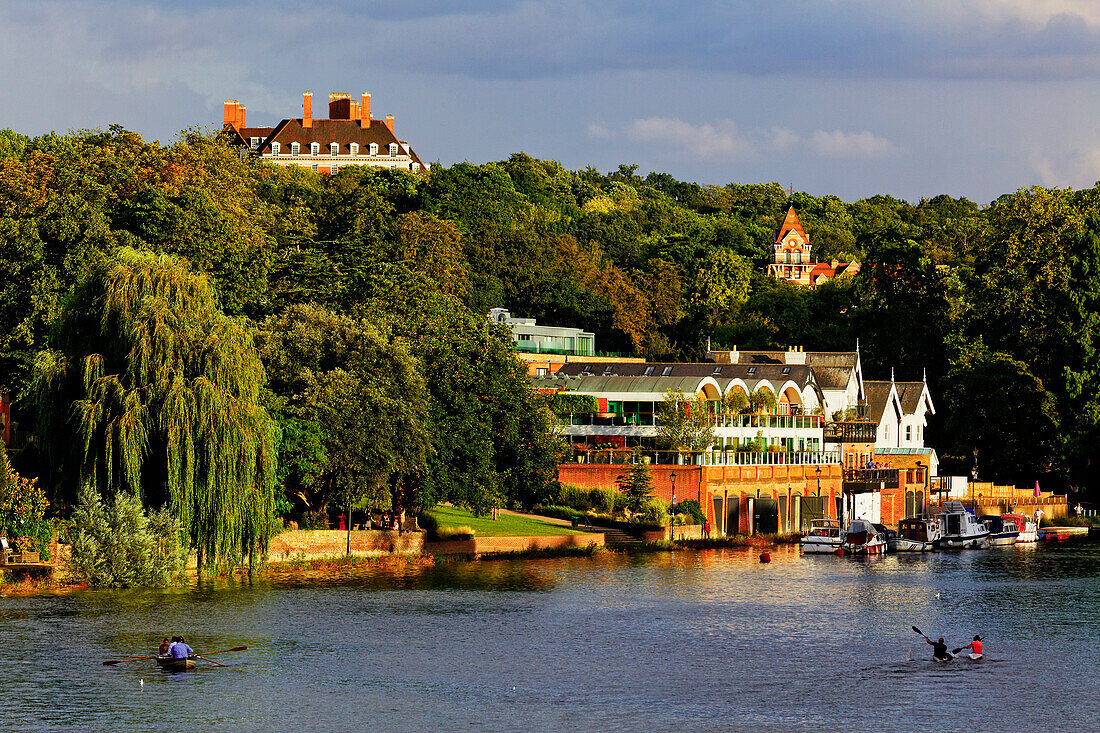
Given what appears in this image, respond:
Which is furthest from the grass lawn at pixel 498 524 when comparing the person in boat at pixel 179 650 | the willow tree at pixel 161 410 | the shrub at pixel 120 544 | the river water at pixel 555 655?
the person in boat at pixel 179 650

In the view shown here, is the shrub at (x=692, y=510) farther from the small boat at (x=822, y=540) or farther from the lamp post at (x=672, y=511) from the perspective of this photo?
the small boat at (x=822, y=540)

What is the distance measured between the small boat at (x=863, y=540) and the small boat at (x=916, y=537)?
1.09m

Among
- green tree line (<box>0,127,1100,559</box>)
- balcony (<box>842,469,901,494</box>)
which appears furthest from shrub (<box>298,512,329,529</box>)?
balcony (<box>842,469,901,494</box>)

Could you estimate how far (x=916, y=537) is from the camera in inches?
4131

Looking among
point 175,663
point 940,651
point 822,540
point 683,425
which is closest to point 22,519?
point 175,663

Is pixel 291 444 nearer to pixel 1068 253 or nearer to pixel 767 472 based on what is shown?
pixel 767 472

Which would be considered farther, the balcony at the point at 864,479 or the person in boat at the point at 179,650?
the balcony at the point at 864,479

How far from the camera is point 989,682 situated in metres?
52.1

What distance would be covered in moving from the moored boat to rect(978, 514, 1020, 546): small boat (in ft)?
36.5

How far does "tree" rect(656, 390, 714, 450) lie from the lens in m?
100

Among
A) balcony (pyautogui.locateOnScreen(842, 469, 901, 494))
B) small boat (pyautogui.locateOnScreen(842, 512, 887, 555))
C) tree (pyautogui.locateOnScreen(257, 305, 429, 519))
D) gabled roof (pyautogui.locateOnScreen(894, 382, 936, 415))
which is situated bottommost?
small boat (pyautogui.locateOnScreen(842, 512, 887, 555))

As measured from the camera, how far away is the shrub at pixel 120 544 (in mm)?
63125

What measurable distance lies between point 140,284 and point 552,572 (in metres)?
24.0

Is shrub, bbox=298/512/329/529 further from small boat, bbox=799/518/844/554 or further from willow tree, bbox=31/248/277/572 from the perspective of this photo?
small boat, bbox=799/518/844/554
